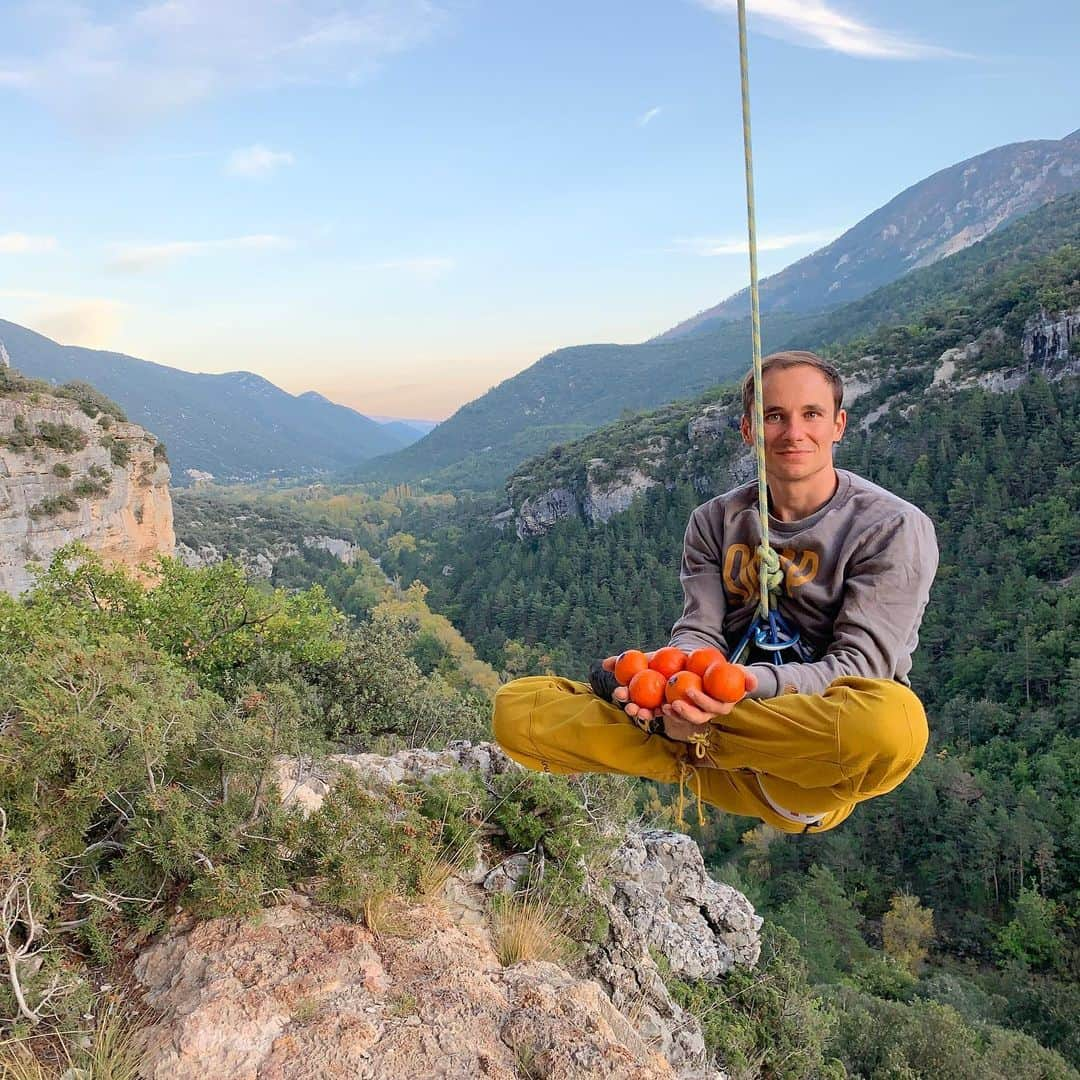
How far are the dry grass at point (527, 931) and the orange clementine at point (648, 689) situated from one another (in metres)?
3.11

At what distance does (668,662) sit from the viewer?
209cm

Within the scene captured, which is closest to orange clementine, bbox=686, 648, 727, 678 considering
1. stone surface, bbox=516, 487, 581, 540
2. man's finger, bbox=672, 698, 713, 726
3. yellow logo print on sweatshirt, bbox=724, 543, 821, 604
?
man's finger, bbox=672, 698, 713, 726

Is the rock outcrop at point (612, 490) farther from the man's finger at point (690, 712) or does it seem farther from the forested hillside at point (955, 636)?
the man's finger at point (690, 712)

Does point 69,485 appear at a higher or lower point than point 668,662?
higher

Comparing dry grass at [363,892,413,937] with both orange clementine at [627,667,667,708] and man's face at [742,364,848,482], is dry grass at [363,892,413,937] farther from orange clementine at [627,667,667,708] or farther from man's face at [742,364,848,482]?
man's face at [742,364,848,482]

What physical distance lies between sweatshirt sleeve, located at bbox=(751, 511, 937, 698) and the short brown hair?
0.55 metres

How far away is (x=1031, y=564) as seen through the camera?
129 ft

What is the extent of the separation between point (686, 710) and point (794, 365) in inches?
50.5

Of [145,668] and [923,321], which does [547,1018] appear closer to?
[145,668]

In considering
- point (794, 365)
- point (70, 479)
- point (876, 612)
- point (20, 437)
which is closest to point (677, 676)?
point (876, 612)

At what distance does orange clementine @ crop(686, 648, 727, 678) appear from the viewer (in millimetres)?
2008

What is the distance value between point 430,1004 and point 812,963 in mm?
21617

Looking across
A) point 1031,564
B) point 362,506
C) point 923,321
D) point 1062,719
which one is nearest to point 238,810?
point 1062,719

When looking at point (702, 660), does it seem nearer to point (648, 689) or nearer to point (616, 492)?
point (648, 689)
